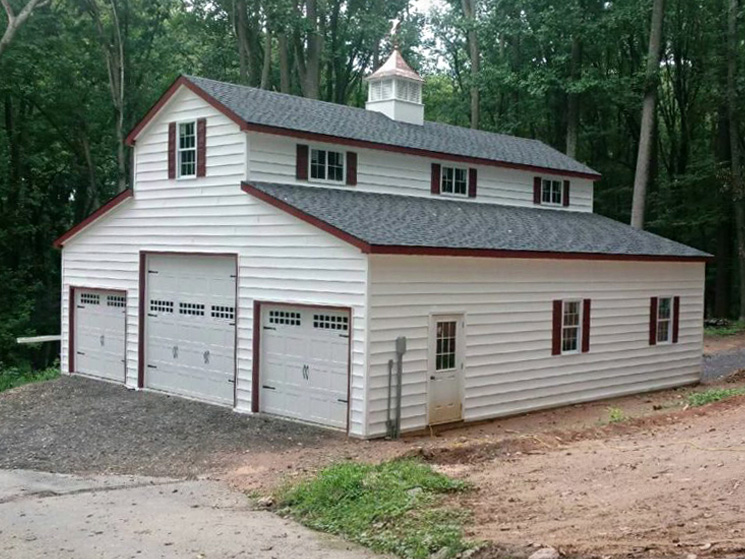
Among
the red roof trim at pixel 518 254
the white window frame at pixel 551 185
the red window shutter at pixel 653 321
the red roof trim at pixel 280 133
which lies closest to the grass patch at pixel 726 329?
the white window frame at pixel 551 185

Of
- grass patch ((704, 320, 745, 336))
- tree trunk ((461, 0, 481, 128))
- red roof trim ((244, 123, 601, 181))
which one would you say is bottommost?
grass patch ((704, 320, 745, 336))

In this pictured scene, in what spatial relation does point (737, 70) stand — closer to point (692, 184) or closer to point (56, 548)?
point (692, 184)

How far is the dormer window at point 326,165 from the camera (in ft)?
57.4

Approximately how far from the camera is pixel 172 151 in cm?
1744

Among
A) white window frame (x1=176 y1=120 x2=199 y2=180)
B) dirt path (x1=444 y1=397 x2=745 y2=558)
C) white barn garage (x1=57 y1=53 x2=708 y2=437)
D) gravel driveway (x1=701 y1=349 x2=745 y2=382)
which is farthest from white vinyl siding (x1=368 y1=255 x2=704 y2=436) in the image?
white window frame (x1=176 y1=120 x2=199 y2=180)

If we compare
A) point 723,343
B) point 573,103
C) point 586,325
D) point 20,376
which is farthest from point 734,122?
point 20,376

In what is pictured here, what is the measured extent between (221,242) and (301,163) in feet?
7.95

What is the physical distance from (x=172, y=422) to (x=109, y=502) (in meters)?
4.97

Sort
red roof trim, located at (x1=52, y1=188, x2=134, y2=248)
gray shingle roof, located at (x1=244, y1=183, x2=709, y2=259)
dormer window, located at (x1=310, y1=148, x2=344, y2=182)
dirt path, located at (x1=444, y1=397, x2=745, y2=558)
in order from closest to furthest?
dirt path, located at (x1=444, y1=397, x2=745, y2=558), gray shingle roof, located at (x1=244, y1=183, x2=709, y2=259), dormer window, located at (x1=310, y1=148, x2=344, y2=182), red roof trim, located at (x1=52, y1=188, x2=134, y2=248)

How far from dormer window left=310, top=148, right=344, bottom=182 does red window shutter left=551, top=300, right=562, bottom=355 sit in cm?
537

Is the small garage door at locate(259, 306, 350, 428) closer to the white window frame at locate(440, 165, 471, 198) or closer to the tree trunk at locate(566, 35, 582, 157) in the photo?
the white window frame at locate(440, 165, 471, 198)

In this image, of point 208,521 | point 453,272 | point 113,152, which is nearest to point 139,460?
point 208,521

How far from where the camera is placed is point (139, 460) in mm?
12672

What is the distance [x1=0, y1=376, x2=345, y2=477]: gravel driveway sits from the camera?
12.5 m
